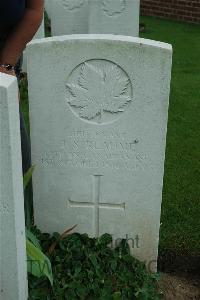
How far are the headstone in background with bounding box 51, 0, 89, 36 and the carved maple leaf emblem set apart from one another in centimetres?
447

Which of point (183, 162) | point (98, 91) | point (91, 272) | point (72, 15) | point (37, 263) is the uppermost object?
point (98, 91)

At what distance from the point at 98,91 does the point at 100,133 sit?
21 cm

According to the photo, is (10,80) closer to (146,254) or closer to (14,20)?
(14,20)

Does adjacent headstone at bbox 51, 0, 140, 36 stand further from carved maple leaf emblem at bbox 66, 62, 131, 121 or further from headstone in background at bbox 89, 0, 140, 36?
carved maple leaf emblem at bbox 66, 62, 131, 121

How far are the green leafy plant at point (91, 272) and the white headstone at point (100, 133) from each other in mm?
84

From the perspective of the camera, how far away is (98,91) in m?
2.44

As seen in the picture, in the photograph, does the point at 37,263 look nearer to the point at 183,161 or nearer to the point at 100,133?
the point at 100,133

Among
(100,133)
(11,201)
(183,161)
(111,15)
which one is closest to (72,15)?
(111,15)

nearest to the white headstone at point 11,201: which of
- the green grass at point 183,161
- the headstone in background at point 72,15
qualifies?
the green grass at point 183,161

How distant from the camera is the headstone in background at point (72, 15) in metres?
6.71

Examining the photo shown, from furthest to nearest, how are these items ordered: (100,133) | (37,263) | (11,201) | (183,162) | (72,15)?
(72,15) → (183,162) → (100,133) → (37,263) → (11,201)

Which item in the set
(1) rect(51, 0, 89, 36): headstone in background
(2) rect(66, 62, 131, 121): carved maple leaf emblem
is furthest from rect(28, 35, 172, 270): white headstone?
(1) rect(51, 0, 89, 36): headstone in background

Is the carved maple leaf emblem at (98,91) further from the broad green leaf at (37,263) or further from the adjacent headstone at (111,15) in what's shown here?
the adjacent headstone at (111,15)

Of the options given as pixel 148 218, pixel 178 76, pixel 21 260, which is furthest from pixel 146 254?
pixel 178 76
